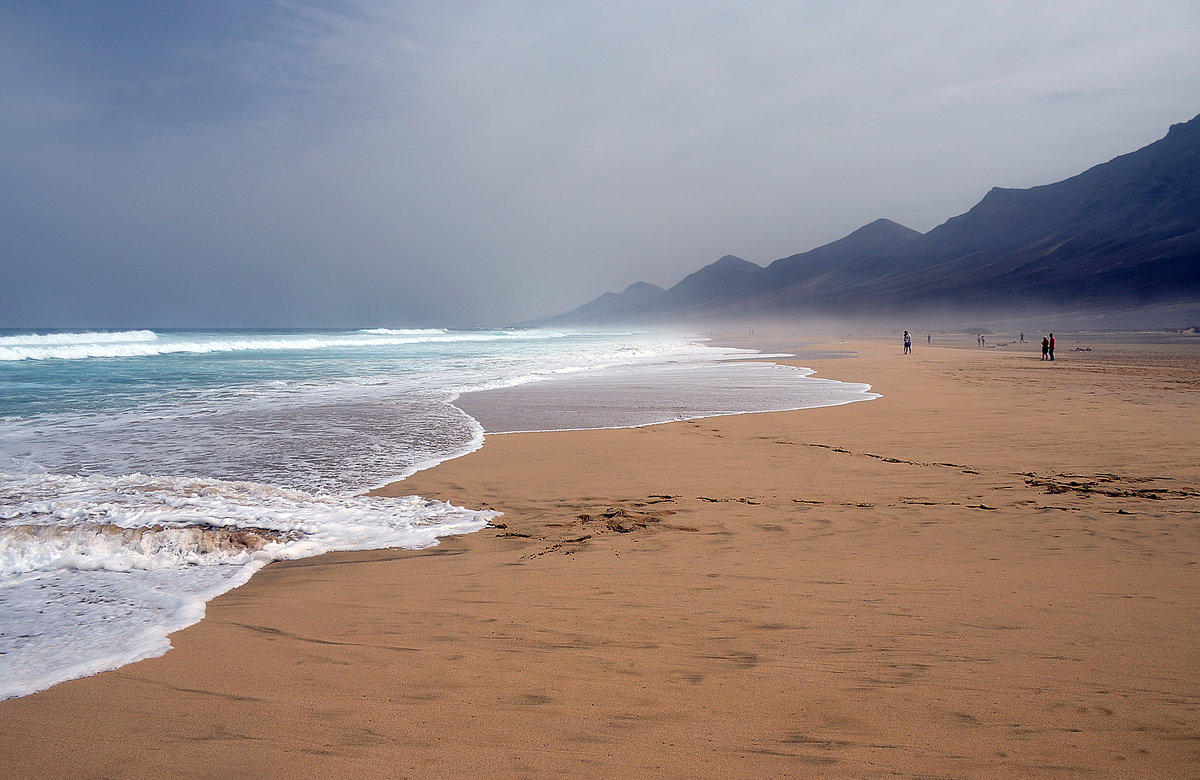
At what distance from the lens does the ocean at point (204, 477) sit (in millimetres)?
3947

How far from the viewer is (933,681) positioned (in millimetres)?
2889

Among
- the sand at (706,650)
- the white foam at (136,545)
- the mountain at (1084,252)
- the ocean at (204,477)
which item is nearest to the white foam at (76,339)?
Result: the ocean at (204,477)

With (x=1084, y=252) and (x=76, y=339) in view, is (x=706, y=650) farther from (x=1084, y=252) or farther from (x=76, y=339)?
(x=1084, y=252)

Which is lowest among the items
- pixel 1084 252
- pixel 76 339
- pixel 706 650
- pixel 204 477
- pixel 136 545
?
pixel 706 650

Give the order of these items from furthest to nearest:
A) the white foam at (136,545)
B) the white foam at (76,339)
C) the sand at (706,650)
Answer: the white foam at (76,339)
the white foam at (136,545)
the sand at (706,650)

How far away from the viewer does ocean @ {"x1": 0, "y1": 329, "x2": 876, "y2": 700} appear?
13.0 ft

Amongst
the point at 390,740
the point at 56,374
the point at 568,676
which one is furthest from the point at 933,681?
the point at 56,374

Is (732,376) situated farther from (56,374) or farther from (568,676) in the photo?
(56,374)

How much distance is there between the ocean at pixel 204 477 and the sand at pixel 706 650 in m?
0.42

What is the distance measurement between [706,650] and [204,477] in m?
6.53

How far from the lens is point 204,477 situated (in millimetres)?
7336

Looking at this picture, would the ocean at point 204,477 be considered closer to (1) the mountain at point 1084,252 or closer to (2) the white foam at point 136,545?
(2) the white foam at point 136,545

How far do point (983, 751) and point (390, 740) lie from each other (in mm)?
2261

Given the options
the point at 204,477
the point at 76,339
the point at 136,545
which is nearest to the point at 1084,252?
the point at 76,339
